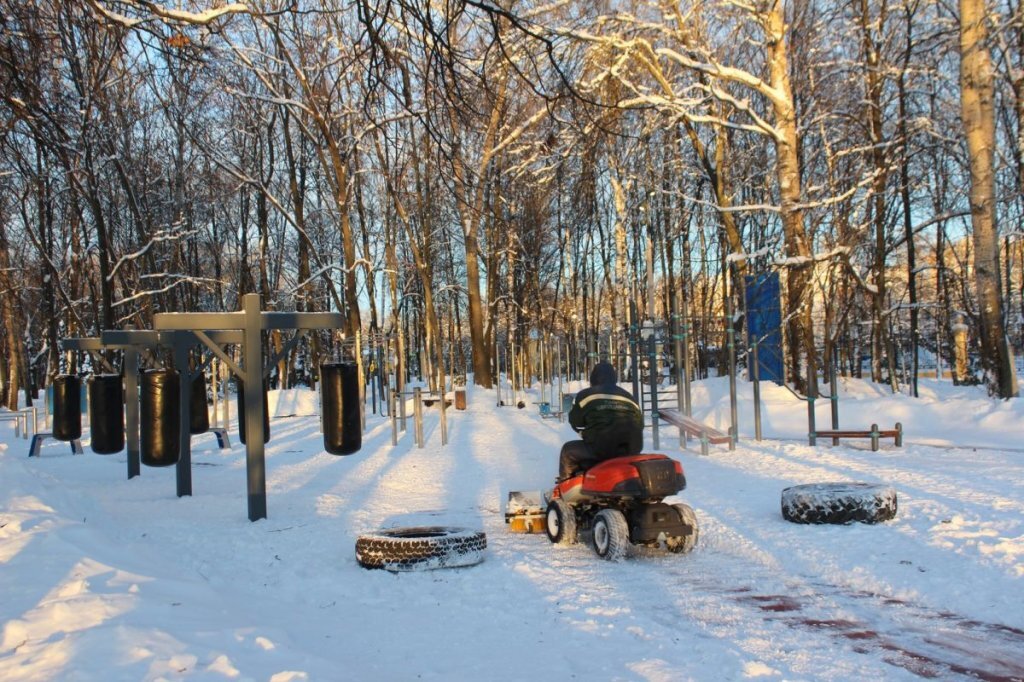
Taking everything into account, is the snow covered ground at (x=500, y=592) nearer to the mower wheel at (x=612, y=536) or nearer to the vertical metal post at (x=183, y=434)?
the mower wheel at (x=612, y=536)

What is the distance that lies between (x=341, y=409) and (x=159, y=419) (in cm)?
321

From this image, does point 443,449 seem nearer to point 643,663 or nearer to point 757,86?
point 757,86

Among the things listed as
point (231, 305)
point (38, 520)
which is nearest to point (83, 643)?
point (38, 520)

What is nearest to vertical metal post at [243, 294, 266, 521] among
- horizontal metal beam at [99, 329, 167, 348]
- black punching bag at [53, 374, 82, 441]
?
horizontal metal beam at [99, 329, 167, 348]

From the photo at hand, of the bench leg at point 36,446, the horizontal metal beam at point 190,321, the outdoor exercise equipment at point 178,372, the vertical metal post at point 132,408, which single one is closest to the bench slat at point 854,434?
the outdoor exercise equipment at point 178,372

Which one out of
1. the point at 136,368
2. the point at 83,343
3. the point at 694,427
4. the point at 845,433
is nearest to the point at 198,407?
the point at 136,368

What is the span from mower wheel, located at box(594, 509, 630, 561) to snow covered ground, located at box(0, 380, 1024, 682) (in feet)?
0.45

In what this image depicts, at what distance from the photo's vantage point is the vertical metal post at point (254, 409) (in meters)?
9.09

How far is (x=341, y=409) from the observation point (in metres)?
8.94

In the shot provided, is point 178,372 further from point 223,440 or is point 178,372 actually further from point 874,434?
point 874,434

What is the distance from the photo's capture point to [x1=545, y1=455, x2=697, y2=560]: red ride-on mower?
23.1 feet

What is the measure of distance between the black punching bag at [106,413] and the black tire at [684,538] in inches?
377

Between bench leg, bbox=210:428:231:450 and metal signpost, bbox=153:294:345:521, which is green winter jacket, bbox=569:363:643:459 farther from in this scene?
bench leg, bbox=210:428:231:450

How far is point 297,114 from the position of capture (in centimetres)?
2514
